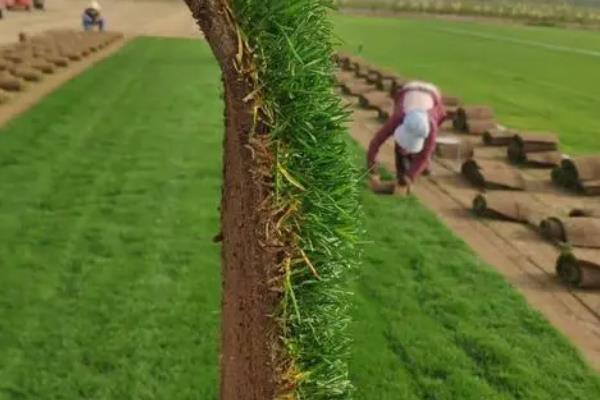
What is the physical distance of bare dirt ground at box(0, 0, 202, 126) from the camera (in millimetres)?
17656

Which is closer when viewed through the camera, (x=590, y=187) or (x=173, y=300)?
(x=173, y=300)

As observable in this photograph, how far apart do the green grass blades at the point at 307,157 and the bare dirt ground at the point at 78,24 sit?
44.1 feet

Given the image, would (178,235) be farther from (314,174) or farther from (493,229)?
(314,174)

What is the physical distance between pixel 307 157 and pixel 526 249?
710 centimetres

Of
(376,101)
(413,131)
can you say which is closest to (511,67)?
(376,101)

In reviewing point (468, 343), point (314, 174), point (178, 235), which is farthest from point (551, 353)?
point (314, 174)

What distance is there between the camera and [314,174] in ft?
5.95

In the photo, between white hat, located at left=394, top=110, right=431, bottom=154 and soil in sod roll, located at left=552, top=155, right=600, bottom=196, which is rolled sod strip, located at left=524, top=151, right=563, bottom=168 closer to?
soil in sod roll, located at left=552, top=155, right=600, bottom=196

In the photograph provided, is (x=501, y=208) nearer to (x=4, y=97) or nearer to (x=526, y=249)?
(x=526, y=249)

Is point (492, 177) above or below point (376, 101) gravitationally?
below

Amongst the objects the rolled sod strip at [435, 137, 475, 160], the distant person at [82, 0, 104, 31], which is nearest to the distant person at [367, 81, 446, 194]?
the rolled sod strip at [435, 137, 475, 160]

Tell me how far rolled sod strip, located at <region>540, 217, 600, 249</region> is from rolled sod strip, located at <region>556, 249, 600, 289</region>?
1.57 feet

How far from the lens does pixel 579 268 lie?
24.0ft

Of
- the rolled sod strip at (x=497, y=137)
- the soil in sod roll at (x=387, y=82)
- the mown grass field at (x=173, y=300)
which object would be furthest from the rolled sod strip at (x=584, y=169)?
the soil in sod roll at (x=387, y=82)
